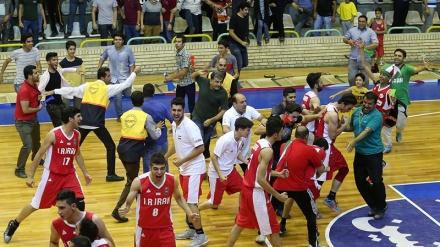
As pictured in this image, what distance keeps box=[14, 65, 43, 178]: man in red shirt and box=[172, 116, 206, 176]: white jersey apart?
3497 mm

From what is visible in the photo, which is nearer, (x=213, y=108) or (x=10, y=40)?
(x=213, y=108)

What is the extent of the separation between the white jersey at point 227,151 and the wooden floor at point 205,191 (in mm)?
924

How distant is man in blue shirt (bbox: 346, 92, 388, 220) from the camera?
463 inches

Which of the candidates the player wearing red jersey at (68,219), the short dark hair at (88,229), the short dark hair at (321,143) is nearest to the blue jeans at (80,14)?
the short dark hair at (321,143)

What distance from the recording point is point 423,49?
24312mm

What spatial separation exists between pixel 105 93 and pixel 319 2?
1171 cm

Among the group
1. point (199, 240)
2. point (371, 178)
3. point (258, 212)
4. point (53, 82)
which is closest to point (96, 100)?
point (53, 82)

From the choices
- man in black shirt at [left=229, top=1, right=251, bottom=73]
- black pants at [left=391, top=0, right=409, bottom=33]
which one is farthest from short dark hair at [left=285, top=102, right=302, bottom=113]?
black pants at [left=391, top=0, right=409, bottom=33]

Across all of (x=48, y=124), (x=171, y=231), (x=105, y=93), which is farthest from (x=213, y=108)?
(x=48, y=124)

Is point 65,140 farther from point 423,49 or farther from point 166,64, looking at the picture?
point 423,49

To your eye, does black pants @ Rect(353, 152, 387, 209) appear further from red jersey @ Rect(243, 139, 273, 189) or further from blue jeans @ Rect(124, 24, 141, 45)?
blue jeans @ Rect(124, 24, 141, 45)

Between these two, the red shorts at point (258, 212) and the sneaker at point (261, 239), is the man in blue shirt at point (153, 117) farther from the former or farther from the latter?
the red shorts at point (258, 212)

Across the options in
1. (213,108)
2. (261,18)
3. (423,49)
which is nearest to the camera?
(213,108)

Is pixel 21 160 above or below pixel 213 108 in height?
below
